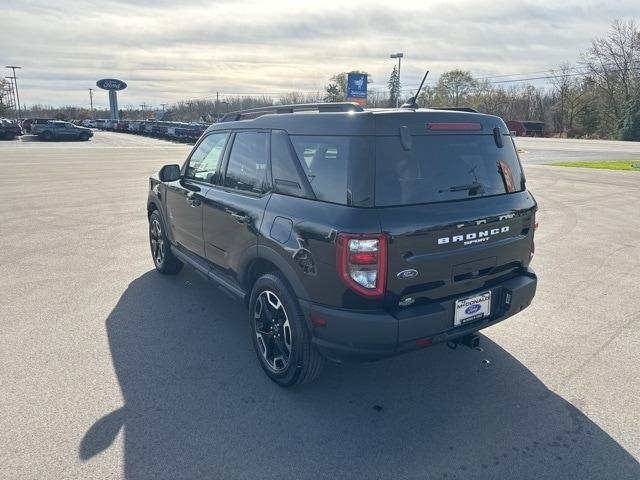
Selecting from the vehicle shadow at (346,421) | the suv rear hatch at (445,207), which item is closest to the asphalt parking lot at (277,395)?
the vehicle shadow at (346,421)

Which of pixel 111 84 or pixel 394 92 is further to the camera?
pixel 111 84

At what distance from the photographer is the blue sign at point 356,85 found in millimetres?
37906

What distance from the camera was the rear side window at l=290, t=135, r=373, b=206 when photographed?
2.76 m

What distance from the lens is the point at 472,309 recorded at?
3111 millimetres

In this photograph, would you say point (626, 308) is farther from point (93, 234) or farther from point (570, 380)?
point (93, 234)

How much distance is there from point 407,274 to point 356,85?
38.1 metres

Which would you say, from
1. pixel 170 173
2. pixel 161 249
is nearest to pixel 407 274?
pixel 170 173

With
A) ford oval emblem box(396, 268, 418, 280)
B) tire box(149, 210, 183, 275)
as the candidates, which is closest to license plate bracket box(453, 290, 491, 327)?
ford oval emblem box(396, 268, 418, 280)

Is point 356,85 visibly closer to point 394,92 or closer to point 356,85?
point 356,85

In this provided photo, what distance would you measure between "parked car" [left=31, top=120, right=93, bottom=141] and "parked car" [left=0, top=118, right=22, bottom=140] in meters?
1.65

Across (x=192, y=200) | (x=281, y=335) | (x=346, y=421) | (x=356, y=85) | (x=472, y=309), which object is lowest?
(x=346, y=421)

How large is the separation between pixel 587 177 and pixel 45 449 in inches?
691

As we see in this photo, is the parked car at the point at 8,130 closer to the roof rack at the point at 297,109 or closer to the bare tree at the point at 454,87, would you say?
the roof rack at the point at 297,109

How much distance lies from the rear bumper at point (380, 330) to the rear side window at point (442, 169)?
0.68 metres
